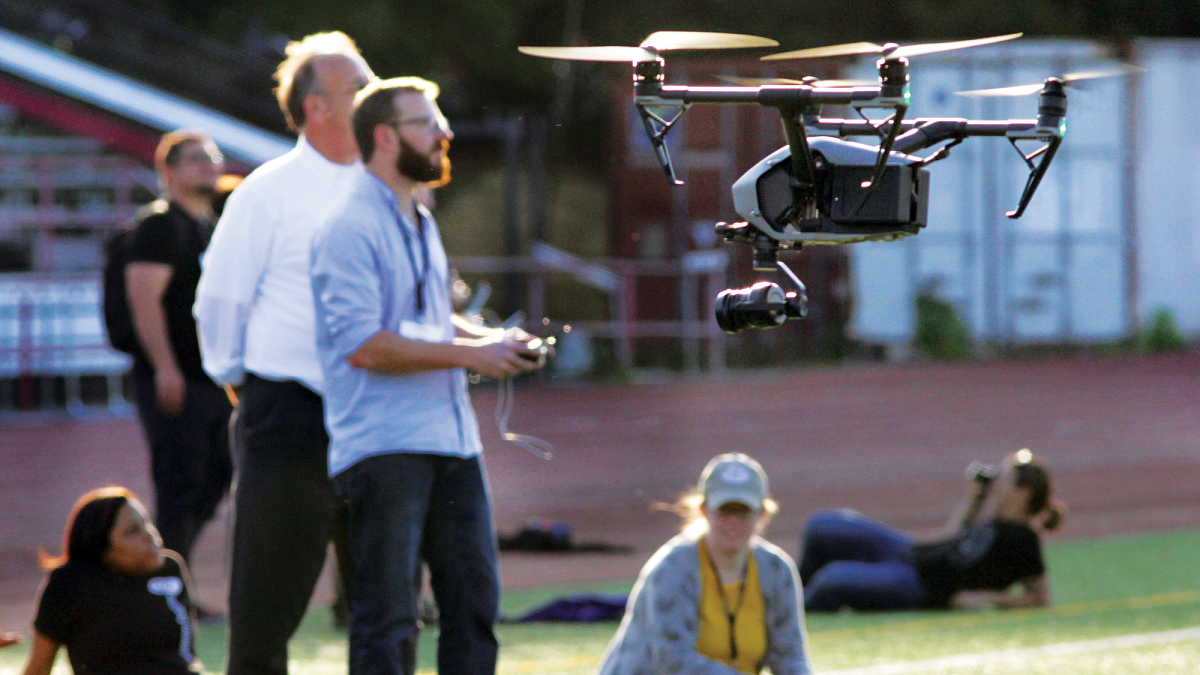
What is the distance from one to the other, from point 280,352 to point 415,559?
2.42ft

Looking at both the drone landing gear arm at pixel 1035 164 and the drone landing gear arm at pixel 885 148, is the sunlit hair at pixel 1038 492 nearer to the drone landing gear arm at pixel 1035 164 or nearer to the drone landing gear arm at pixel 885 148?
A: the drone landing gear arm at pixel 1035 164

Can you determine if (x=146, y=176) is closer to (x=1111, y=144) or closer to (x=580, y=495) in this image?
(x=580, y=495)

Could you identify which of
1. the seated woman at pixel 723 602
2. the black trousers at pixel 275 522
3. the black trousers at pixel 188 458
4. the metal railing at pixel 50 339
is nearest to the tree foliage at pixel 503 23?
the metal railing at pixel 50 339

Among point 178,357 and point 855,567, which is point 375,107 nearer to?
point 178,357

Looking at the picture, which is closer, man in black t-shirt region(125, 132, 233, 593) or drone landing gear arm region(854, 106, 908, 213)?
drone landing gear arm region(854, 106, 908, 213)

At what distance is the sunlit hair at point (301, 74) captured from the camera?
464cm

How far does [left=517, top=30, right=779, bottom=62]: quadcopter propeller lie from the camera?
2432 mm

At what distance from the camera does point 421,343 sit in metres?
3.99

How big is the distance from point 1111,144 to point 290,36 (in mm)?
13448

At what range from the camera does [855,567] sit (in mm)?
8555

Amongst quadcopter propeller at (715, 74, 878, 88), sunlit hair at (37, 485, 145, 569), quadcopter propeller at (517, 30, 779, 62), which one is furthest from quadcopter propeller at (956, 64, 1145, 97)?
sunlit hair at (37, 485, 145, 569)

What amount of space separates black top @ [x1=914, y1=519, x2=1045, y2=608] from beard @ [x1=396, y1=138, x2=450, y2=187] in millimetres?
4870

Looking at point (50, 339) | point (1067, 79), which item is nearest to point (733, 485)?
point (1067, 79)

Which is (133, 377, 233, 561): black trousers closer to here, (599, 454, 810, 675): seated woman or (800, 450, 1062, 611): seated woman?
(599, 454, 810, 675): seated woman
